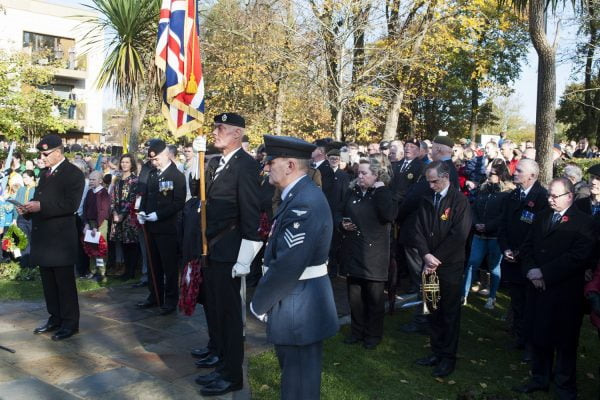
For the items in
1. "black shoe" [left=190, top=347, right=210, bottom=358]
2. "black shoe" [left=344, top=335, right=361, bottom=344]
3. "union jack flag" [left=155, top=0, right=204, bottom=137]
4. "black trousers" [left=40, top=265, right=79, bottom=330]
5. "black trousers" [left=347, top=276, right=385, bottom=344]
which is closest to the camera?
"black shoe" [left=190, top=347, right=210, bottom=358]

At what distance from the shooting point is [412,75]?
2302cm

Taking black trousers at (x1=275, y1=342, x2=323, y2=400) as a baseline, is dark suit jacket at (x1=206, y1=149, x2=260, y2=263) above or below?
above

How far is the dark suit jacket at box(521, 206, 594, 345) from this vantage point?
4891mm

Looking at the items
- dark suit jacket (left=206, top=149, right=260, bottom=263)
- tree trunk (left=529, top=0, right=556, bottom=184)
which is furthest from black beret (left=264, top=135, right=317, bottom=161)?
tree trunk (left=529, top=0, right=556, bottom=184)

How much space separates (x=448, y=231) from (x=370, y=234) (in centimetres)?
98

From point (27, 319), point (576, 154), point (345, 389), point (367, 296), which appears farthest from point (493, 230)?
point (576, 154)

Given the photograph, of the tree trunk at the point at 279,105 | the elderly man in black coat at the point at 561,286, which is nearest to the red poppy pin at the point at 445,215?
the elderly man in black coat at the point at 561,286

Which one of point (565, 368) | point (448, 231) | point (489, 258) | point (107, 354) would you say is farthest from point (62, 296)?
point (489, 258)

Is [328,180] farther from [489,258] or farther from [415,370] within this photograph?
[415,370]

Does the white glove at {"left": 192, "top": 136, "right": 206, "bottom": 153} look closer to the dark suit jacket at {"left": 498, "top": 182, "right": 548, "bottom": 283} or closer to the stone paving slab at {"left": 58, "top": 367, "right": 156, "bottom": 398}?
the stone paving slab at {"left": 58, "top": 367, "right": 156, "bottom": 398}

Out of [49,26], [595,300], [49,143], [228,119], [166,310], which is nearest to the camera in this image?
[595,300]

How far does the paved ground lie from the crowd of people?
0.86ft

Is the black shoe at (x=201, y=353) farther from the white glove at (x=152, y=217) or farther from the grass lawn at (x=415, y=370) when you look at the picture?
the white glove at (x=152, y=217)

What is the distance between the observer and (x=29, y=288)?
9.07 metres
